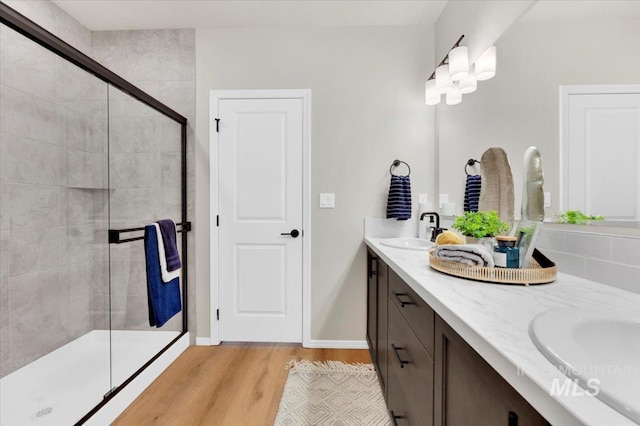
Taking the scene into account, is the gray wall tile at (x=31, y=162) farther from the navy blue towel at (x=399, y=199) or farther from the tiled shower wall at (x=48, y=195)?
the navy blue towel at (x=399, y=199)

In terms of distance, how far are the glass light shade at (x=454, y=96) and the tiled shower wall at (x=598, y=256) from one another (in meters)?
1.13

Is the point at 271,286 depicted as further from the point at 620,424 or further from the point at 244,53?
the point at 620,424

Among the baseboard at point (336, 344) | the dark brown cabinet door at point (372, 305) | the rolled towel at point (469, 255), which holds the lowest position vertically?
the baseboard at point (336, 344)

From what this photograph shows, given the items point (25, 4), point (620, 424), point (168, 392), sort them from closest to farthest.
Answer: point (620, 424)
point (168, 392)
point (25, 4)

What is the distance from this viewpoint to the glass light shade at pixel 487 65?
157 cm

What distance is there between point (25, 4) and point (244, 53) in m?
1.44

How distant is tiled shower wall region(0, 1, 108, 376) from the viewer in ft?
5.70

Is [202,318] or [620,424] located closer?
[620,424]

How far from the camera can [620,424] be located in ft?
1.09

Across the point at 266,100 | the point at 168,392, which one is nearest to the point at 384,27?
the point at 266,100

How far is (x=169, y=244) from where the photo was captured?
194 cm

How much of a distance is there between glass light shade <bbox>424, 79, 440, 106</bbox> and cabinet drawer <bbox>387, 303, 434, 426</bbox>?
61.9 inches

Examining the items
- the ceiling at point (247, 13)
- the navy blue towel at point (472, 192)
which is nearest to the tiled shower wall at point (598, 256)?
the navy blue towel at point (472, 192)

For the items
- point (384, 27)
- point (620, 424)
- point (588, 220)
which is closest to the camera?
point (620, 424)
